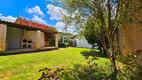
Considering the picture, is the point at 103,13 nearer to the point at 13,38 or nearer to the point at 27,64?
the point at 27,64

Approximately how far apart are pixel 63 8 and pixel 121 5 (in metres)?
2.71

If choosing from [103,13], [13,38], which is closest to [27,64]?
[103,13]

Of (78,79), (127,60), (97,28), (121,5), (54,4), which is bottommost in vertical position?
(78,79)

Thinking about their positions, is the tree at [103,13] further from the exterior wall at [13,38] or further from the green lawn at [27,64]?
the exterior wall at [13,38]

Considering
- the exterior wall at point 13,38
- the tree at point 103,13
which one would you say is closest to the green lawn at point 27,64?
the tree at point 103,13

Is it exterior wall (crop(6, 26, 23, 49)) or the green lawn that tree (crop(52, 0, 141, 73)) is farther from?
exterior wall (crop(6, 26, 23, 49))

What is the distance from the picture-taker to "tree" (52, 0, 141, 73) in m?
5.12

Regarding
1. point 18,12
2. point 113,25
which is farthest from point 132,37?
point 18,12

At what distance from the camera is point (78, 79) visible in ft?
17.4

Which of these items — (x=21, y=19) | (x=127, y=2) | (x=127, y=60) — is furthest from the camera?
(x=21, y=19)

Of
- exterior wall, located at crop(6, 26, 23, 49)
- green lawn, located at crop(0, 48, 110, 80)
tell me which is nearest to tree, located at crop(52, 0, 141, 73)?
green lawn, located at crop(0, 48, 110, 80)

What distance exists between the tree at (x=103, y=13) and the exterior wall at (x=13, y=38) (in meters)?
12.8

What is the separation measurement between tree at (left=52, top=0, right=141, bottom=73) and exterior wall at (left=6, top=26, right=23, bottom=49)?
1282cm

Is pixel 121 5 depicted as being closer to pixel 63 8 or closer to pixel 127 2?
pixel 127 2
